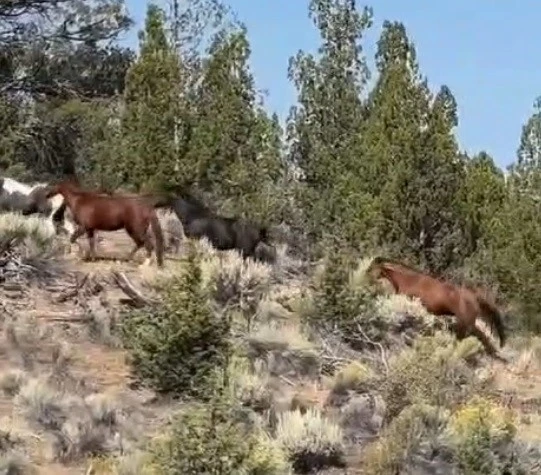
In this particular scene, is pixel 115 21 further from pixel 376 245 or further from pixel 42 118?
pixel 376 245

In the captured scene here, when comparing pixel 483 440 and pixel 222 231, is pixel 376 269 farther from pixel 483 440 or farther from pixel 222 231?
pixel 483 440

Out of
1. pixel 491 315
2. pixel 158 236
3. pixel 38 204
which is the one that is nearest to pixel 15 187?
pixel 38 204

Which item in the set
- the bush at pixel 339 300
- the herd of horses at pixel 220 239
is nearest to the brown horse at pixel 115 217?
the herd of horses at pixel 220 239

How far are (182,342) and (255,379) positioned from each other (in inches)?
31.7

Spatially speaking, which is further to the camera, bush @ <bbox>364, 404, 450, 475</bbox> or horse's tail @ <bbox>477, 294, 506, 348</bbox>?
horse's tail @ <bbox>477, 294, 506, 348</bbox>

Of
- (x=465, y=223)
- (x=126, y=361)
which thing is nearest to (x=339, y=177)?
(x=465, y=223)

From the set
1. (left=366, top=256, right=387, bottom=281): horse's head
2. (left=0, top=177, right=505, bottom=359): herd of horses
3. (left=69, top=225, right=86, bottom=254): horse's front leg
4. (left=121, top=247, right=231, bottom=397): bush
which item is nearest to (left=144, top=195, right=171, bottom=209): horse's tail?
(left=0, top=177, right=505, bottom=359): herd of horses

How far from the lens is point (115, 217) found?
55.4 ft

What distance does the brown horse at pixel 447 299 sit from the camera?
16.3 meters

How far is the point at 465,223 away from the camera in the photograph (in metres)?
27.1

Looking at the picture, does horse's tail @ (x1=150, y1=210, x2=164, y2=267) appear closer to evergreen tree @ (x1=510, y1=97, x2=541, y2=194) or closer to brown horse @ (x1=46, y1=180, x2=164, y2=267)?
brown horse @ (x1=46, y1=180, x2=164, y2=267)

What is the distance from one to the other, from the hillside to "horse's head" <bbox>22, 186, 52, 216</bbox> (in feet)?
7.70

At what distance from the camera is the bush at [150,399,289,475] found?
8.89 meters

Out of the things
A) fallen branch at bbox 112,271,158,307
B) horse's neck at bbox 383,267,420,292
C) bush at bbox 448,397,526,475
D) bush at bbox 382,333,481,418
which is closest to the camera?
bush at bbox 448,397,526,475
